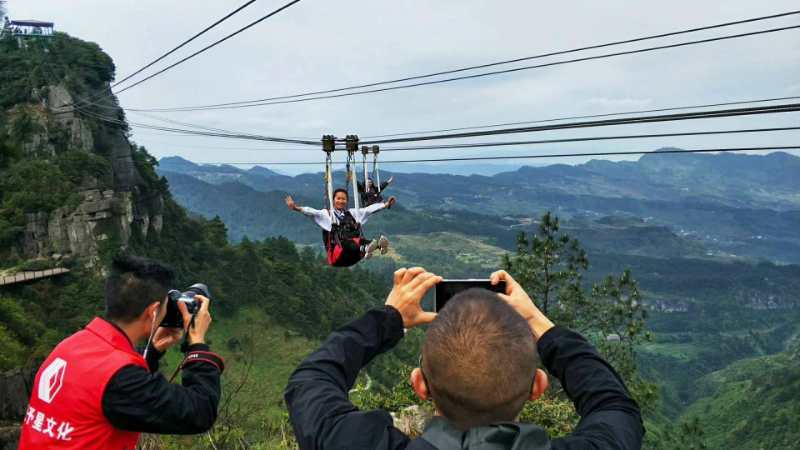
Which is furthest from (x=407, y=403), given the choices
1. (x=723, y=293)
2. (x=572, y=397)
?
(x=723, y=293)

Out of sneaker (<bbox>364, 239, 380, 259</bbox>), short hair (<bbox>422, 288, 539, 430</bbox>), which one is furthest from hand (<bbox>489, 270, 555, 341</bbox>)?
sneaker (<bbox>364, 239, 380, 259</bbox>)

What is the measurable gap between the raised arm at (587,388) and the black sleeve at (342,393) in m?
0.46

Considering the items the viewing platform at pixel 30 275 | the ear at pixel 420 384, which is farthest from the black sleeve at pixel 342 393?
the viewing platform at pixel 30 275

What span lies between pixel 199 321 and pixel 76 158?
48612 millimetres

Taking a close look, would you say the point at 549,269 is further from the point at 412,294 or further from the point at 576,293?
the point at 412,294

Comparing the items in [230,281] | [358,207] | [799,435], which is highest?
[358,207]

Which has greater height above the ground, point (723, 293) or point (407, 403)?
point (407, 403)

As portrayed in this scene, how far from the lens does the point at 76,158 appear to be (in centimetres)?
4512

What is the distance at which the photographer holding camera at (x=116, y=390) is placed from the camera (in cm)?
259

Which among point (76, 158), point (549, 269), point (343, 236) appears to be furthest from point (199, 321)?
point (76, 158)

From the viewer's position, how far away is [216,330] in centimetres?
5834

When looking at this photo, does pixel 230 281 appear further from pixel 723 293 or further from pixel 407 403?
pixel 723 293

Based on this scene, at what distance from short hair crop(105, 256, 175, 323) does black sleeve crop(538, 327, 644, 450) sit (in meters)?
1.95

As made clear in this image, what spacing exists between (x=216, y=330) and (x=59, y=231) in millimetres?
20176
